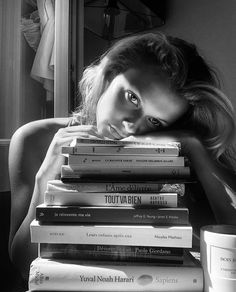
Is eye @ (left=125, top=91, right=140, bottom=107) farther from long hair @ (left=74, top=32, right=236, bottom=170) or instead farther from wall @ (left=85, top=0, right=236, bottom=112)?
wall @ (left=85, top=0, right=236, bottom=112)

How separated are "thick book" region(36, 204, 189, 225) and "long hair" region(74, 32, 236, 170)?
13.7 inches

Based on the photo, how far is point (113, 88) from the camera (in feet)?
2.73

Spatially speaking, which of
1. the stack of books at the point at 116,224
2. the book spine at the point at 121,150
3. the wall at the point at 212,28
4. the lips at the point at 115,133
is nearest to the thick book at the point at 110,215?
the stack of books at the point at 116,224

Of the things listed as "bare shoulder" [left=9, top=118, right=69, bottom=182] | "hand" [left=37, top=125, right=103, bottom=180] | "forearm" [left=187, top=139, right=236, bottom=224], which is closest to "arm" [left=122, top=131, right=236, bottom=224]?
"forearm" [left=187, top=139, right=236, bottom=224]

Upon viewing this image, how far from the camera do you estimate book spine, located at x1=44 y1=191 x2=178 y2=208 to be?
58 centimetres

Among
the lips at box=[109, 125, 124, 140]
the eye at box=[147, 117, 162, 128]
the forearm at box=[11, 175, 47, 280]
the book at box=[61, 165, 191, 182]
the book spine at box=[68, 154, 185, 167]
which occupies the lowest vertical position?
the forearm at box=[11, 175, 47, 280]

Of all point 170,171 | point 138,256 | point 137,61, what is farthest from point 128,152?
point 137,61

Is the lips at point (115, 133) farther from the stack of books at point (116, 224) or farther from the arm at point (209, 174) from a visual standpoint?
the stack of books at point (116, 224)

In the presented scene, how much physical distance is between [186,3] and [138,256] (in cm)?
70

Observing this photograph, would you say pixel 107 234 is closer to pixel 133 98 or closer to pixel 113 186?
pixel 113 186

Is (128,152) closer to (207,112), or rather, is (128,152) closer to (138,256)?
(138,256)

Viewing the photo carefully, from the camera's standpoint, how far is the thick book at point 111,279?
0.54 m

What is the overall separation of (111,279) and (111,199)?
0.47 feet

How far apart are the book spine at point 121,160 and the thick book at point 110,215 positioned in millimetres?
88
